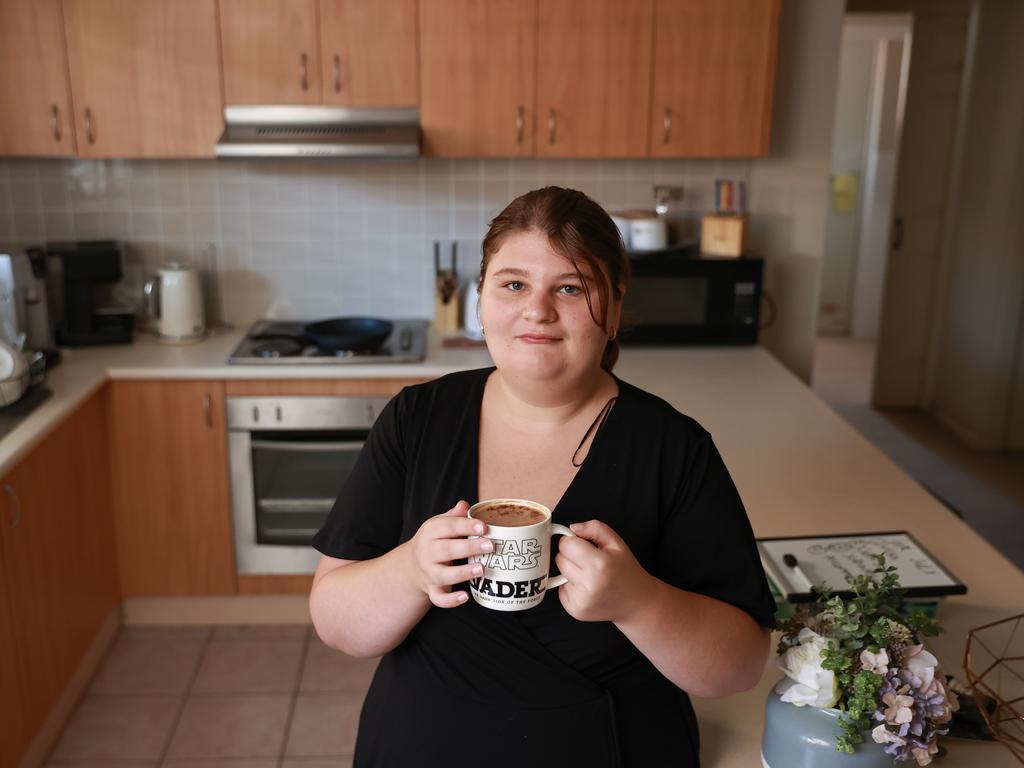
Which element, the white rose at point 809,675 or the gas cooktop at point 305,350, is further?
the gas cooktop at point 305,350

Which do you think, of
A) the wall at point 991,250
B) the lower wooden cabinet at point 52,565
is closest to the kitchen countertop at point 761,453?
the lower wooden cabinet at point 52,565

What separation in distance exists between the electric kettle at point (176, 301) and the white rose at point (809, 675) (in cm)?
262

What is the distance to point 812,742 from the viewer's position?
1.13m

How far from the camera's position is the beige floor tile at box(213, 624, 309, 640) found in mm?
3277

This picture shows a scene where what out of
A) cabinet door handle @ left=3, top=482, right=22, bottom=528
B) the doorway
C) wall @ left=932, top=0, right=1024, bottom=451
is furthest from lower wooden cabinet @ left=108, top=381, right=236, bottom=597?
the doorway

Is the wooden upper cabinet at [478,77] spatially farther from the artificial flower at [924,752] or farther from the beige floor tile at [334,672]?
the artificial flower at [924,752]

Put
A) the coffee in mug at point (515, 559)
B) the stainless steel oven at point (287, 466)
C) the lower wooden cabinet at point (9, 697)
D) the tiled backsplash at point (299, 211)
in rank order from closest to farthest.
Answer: the coffee in mug at point (515, 559) → the lower wooden cabinet at point (9, 697) → the stainless steel oven at point (287, 466) → the tiled backsplash at point (299, 211)

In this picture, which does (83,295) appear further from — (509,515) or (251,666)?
(509,515)

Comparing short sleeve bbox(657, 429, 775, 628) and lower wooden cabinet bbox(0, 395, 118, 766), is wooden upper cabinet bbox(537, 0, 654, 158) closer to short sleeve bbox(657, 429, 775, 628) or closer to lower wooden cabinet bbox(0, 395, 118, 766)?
lower wooden cabinet bbox(0, 395, 118, 766)

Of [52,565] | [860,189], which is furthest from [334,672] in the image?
[860,189]

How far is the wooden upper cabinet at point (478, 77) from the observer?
3.04 m

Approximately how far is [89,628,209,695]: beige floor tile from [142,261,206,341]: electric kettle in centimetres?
99

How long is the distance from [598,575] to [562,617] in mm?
194

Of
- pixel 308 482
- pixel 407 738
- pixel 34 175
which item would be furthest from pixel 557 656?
pixel 34 175
